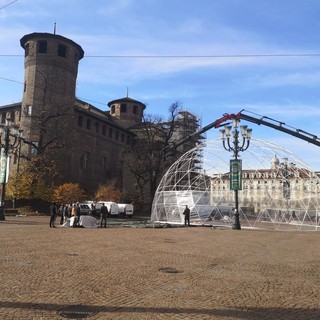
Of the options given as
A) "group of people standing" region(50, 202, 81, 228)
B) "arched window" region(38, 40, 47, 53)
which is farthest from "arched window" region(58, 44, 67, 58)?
"group of people standing" region(50, 202, 81, 228)

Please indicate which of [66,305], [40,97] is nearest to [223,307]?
[66,305]

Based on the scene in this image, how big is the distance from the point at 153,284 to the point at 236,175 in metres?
19.9

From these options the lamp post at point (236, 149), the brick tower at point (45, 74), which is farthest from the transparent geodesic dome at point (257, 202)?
the brick tower at point (45, 74)

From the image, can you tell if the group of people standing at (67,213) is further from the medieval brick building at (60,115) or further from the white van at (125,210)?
the medieval brick building at (60,115)

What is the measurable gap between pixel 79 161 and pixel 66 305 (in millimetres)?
55657

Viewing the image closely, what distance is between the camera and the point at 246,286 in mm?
7996

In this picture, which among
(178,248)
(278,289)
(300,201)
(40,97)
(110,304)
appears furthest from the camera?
(40,97)

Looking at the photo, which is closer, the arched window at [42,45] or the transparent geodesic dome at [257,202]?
the transparent geodesic dome at [257,202]

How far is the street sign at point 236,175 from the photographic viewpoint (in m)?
26.9

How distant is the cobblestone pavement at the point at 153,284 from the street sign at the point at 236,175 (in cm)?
1381

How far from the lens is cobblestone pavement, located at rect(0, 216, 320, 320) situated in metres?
5.99

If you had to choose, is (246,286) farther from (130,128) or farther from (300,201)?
(130,128)

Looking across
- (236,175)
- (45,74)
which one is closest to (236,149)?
(236,175)

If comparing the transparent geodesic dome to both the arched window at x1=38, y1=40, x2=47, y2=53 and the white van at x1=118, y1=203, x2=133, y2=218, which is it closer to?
the white van at x1=118, y1=203, x2=133, y2=218
